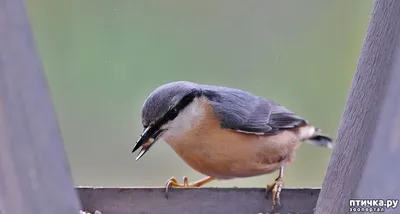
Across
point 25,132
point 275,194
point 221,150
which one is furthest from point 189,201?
point 25,132

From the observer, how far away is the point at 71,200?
46.5 inches

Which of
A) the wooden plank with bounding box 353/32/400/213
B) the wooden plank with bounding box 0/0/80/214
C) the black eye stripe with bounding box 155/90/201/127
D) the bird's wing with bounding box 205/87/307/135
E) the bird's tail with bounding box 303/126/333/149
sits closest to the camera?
the wooden plank with bounding box 0/0/80/214

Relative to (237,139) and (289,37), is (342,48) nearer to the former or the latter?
(289,37)

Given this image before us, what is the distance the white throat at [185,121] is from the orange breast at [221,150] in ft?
0.05

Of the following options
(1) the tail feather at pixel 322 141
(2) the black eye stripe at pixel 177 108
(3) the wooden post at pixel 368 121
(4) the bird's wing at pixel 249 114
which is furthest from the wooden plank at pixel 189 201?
(1) the tail feather at pixel 322 141

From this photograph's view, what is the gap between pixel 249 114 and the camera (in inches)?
111

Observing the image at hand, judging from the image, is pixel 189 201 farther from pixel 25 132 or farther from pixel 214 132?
pixel 25 132

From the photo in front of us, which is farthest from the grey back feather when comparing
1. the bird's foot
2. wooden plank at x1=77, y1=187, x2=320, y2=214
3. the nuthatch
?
the bird's foot

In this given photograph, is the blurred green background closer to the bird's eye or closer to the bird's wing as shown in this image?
the bird's wing

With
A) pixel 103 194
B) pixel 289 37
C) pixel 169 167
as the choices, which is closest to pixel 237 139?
pixel 103 194

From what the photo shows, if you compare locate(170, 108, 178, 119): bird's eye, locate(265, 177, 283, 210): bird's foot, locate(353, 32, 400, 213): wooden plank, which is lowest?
locate(265, 177, 283, 210): bird's foot

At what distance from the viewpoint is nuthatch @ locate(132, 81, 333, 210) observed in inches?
99.7

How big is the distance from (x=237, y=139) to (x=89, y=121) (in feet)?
4.26

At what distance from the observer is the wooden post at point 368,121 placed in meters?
1.26
